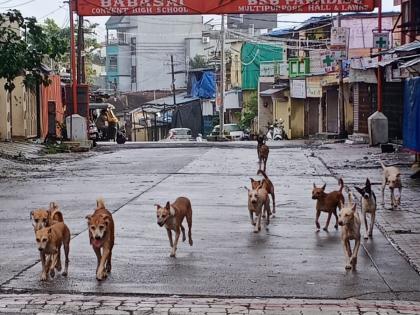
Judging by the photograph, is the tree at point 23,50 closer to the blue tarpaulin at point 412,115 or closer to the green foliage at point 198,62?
the blue tarpaulin at point 412,115

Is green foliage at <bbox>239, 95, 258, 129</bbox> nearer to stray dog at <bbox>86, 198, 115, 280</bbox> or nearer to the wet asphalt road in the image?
the wet asphalt road

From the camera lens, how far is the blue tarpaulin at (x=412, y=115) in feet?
62.3

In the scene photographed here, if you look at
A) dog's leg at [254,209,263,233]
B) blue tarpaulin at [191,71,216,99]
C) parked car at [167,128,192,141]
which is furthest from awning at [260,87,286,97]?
dog's leg at [254,209,263,233]

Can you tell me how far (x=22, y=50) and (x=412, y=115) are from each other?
9694mm

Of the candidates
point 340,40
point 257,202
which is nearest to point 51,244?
point 257,202

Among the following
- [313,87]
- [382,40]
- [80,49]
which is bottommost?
[313,87]

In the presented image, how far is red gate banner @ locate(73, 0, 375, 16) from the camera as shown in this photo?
3120 cm

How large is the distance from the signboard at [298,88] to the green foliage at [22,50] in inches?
1136

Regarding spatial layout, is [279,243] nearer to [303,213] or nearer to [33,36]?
[303,213]

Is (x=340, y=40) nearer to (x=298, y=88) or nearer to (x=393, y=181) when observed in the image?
(x=298, y=88)

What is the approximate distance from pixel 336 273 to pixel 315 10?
2398 centimetres

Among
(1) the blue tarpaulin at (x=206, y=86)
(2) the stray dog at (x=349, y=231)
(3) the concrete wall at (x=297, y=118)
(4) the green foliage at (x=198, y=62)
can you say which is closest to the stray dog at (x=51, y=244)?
(2) the stray dog at (x=349, y=231)

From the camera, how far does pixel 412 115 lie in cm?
1962

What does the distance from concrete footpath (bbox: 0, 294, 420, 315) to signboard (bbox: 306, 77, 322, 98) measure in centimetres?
4007
